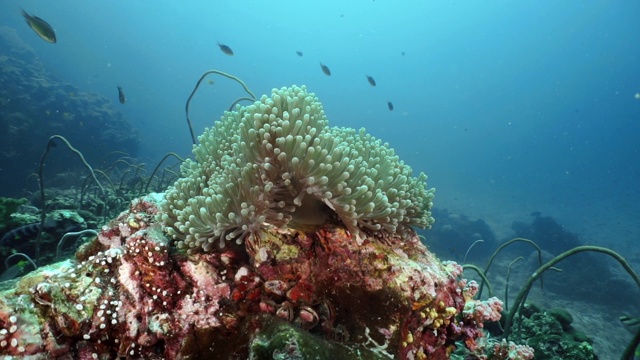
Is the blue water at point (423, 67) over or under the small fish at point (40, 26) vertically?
over

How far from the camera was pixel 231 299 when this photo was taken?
213cm

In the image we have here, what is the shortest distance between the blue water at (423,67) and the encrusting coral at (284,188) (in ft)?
300

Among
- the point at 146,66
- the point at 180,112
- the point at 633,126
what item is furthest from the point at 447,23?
the point at 146,66

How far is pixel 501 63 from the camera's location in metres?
139

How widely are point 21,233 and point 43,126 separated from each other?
1612cm

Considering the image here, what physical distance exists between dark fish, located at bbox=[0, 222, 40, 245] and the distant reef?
12823 millimetres

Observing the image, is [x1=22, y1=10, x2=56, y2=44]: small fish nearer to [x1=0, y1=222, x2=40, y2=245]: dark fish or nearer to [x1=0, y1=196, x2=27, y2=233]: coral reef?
[x1=0, y1=196, x2=27, y2=233]: coral reef

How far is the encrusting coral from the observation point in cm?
216

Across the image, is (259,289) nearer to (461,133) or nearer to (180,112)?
(180,112)

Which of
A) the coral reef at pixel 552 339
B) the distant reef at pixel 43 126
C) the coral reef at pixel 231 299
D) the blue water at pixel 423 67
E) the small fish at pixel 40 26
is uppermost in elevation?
the blue water at pixel 423 67

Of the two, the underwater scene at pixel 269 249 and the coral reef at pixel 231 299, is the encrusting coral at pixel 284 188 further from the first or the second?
the coral reef at pixel 231 299

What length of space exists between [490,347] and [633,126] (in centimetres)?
18153

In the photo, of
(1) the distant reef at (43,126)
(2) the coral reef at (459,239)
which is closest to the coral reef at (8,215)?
(1) the distant reef at (43,126)

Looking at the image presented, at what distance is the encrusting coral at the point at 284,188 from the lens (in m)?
2.16
